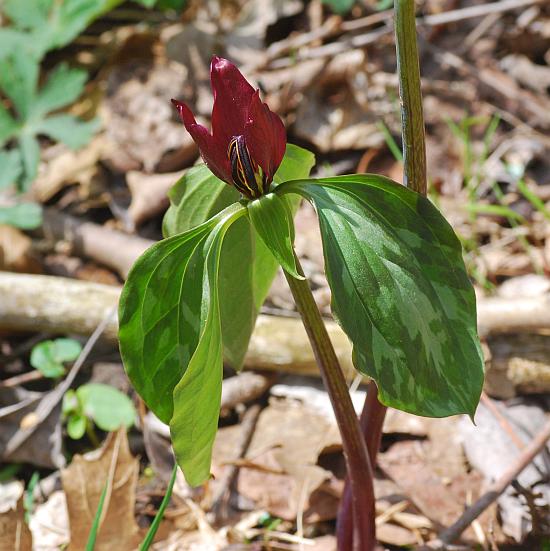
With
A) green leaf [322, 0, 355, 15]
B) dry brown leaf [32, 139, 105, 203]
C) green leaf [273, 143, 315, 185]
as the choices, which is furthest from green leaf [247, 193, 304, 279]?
green leaf [322, 0, 355, 15]

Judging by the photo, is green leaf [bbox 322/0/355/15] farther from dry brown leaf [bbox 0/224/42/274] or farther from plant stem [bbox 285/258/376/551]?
plant stem [bbox 285/258/376/551]

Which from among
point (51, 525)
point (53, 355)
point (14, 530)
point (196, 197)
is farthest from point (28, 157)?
point (196, 197)

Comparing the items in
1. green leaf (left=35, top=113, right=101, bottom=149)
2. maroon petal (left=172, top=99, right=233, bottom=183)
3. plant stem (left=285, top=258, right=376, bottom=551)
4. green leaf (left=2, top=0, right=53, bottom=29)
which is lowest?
plant stem (left=285, top=258, right=376, bottom=551)

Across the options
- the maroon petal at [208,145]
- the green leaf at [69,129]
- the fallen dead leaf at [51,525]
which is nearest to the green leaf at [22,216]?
the green leaf at [69,129]

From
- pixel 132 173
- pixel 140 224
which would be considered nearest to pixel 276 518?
pixel 140 224

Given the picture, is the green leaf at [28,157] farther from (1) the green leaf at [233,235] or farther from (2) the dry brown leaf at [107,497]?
(1) the green leaf at [233,235]

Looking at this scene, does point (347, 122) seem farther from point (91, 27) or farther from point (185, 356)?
point (185, 356)
